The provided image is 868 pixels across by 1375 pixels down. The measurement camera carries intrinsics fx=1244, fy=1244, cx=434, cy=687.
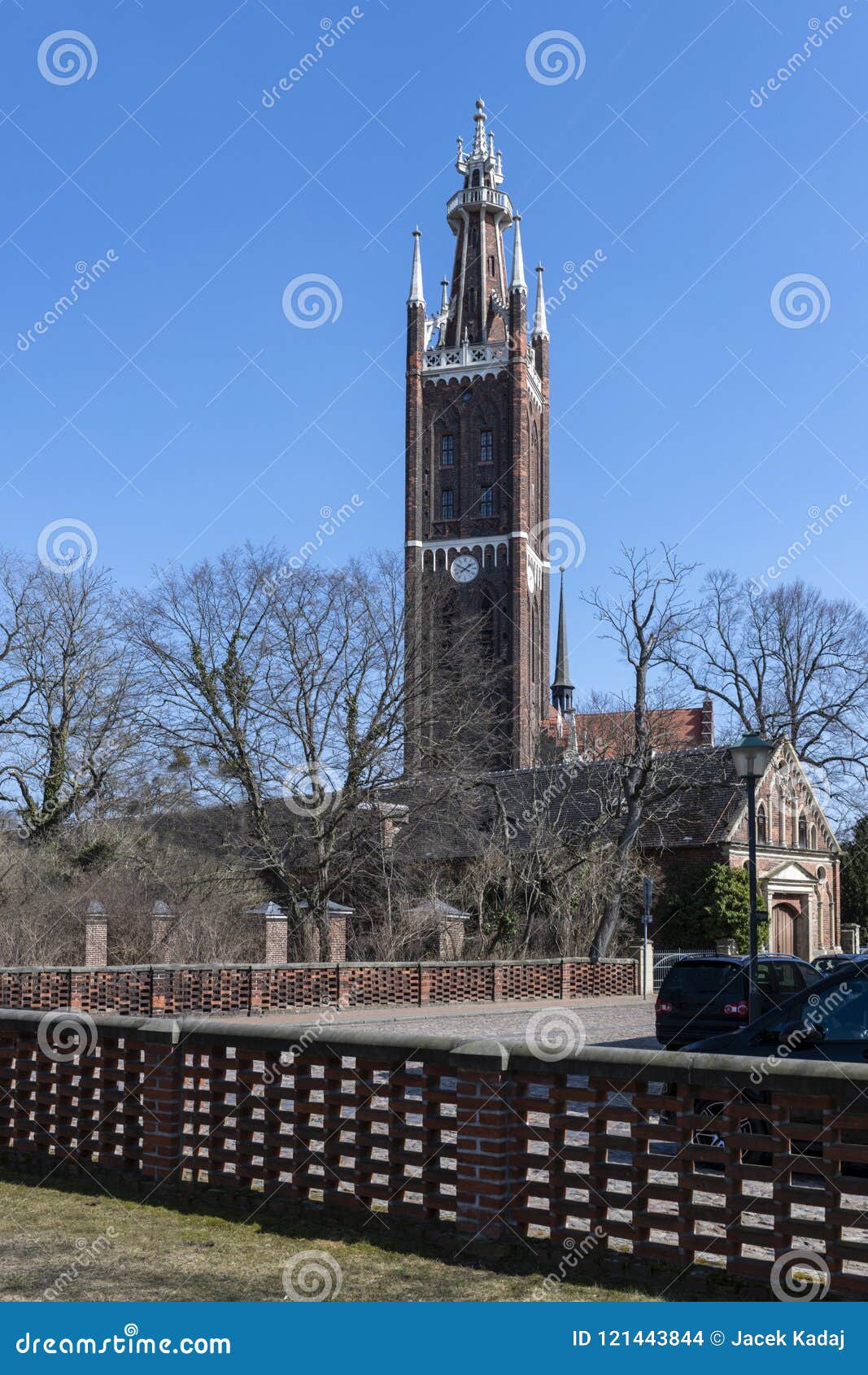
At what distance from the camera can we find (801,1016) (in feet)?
33.0

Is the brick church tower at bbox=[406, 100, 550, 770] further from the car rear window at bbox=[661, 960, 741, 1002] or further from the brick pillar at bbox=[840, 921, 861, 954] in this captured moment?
the car rear window at bbox=[661, 960, 741, 1002]

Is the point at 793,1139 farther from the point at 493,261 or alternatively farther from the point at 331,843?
the point at 493,261

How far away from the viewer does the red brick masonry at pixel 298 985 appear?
70.7 ft

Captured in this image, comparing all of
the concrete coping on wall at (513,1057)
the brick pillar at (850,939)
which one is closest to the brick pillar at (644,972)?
the brick pillar at (850,939)

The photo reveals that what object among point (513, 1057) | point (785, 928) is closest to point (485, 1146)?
point (513, 1057)

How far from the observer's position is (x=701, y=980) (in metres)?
16.2

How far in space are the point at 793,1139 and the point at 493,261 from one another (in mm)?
Result: 78271

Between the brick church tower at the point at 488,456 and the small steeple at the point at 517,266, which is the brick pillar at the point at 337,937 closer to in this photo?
the brick church tower at the point at 488,456

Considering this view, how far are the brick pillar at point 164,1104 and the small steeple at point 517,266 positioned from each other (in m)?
69.1

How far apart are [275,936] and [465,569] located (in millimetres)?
45302

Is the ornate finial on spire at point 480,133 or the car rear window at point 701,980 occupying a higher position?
the ornate finial on spire at point 480,133

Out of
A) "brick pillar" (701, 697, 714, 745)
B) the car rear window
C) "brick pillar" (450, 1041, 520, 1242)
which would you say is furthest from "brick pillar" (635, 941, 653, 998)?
"brick pillar" (701, 697, 714, 745)

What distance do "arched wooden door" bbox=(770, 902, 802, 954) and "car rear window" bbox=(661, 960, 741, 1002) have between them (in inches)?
1124

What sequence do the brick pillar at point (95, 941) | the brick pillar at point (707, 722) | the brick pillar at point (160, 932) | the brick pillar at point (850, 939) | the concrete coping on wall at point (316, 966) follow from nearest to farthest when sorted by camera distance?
the concrete coping on wall at point (316, 966) < the brick pillar at point (95, 941) < the brick pillar at point (160, 932) < the brick pillar at point (850, 939) < the brick pillar at point (707, 722)
